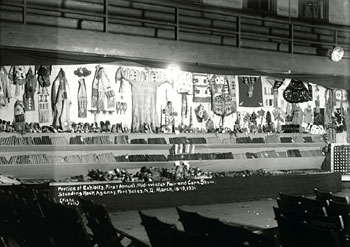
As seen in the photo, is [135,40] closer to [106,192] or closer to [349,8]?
[106,192]

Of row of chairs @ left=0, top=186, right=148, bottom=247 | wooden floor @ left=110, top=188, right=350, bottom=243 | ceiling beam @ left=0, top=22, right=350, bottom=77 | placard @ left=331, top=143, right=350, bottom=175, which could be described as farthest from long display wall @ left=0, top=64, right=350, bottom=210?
row of chairs @ left=0, top=186, right=148, bottom=247

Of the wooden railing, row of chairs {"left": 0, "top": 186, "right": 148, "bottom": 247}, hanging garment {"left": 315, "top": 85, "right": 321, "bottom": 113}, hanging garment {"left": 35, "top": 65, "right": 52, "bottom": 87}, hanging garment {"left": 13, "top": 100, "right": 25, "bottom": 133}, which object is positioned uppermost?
the wooden railing

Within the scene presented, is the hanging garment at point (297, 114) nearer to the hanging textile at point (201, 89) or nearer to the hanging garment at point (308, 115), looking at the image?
the hanging garment at point (308, 115)

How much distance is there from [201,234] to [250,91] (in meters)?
9.58

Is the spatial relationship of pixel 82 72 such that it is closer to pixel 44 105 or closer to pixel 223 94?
pixel 44 105

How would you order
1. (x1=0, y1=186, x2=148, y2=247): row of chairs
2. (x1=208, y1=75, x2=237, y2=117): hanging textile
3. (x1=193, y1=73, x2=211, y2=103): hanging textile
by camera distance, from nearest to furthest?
(x1=0, y1=186, x2=148, y2=247): row of chairs, (x1=193, y1=73, x2=211, y2=103): hanging textile, (x1=208, y1=75, x2=237, y2=117): hanging textile

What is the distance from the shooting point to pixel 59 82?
1039 cm

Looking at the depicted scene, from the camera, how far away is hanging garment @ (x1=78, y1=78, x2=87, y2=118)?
34.9ft

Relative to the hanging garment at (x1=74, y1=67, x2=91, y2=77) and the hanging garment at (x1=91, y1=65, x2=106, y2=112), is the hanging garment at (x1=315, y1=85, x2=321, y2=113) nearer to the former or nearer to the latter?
the hanging garment at (x1=91, y1=65, x2=106, y2=112)

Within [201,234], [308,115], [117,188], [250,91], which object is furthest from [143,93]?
[201,234]

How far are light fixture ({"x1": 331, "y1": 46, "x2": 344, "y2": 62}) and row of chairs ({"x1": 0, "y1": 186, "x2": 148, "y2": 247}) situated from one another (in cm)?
932

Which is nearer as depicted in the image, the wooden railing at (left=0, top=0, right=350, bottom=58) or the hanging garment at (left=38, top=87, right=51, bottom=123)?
the wooden railing at (left=0, top=0, right=350, bottom=58)

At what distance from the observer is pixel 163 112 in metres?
11.6

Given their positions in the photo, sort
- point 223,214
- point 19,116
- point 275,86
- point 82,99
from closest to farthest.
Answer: point 223,214 → point 19,116 → point 82,99 → point 275,86
